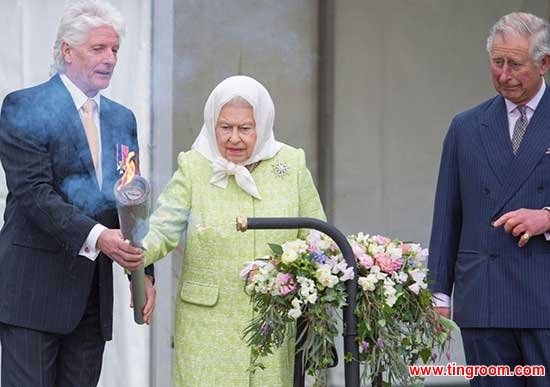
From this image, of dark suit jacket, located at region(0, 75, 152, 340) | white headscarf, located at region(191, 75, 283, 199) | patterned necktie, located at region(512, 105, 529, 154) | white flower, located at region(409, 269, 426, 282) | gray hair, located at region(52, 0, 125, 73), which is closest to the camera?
white flower, located at region(409, 269, 426, 282)

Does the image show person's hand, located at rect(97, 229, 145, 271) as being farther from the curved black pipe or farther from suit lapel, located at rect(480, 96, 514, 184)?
suit lapel, located at rect(480, 96, 514, 184)

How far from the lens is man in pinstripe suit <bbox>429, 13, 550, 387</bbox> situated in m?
4.47

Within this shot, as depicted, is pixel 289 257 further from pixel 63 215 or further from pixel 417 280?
pixel 63 215

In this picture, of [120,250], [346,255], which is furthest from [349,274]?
[120,250]

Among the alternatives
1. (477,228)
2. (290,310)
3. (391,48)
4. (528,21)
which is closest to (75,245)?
(290,310)

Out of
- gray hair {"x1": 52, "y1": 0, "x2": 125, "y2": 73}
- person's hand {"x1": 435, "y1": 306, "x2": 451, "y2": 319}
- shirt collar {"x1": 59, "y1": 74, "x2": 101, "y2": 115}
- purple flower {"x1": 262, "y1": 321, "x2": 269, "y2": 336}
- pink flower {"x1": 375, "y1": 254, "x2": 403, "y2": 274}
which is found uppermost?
gray hair {"x1": 52, "y1": 0, "x2": 125, "y2": 73}

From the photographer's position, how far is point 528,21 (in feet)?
14.9

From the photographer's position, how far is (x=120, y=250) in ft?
13.2

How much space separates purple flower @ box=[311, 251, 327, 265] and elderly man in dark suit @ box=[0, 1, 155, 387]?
0.58 metres

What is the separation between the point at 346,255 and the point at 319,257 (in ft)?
0.35

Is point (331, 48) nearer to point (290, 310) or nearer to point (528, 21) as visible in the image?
point (528, 21)

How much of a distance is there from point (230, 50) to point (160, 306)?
1.26 m

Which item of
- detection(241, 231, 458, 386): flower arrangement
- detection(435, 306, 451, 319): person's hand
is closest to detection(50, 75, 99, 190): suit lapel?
detection(241, 231, 458, 386): flower arrangement

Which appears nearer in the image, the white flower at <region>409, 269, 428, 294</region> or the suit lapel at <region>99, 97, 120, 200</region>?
the white flower at <region>409, 269, 428, 294</region>
